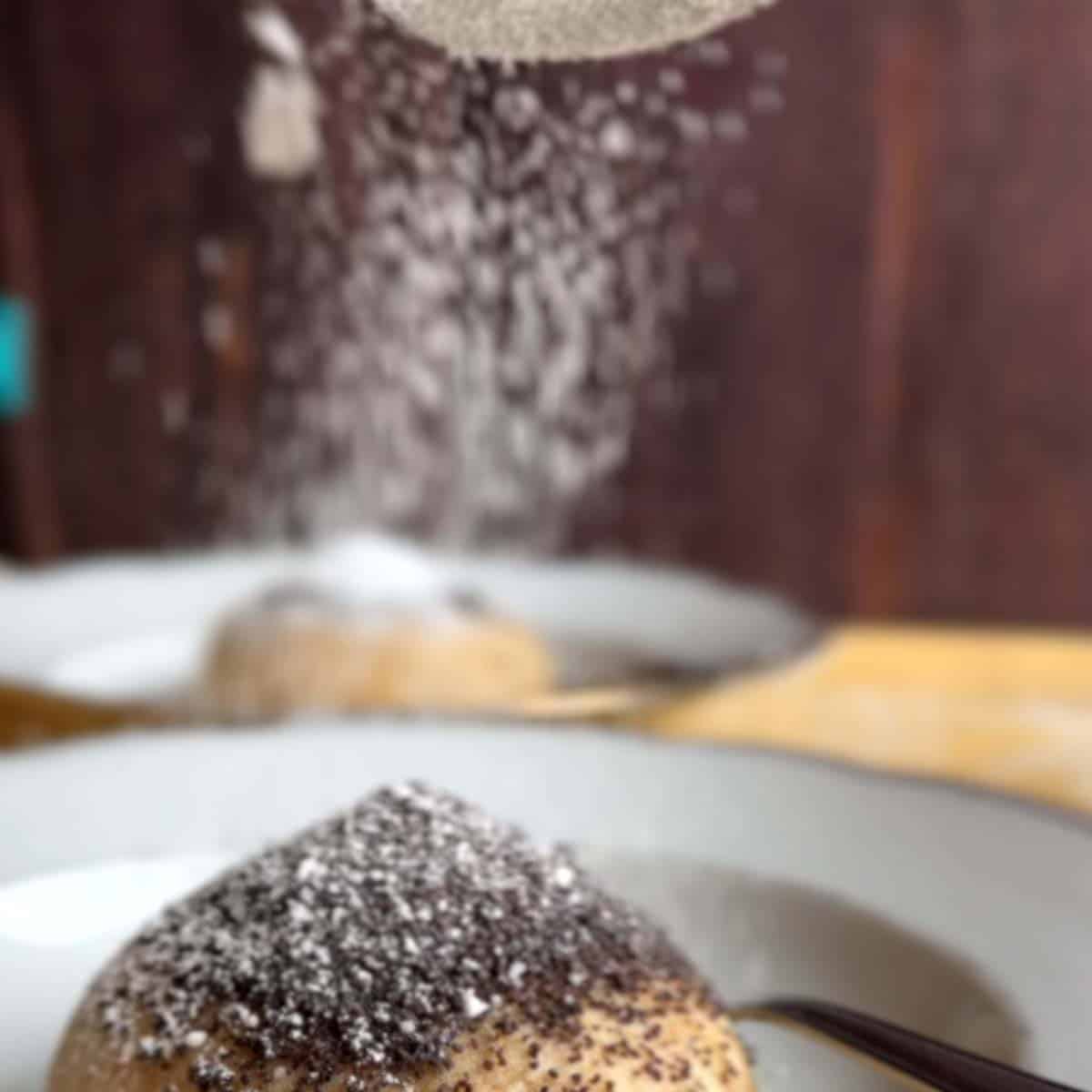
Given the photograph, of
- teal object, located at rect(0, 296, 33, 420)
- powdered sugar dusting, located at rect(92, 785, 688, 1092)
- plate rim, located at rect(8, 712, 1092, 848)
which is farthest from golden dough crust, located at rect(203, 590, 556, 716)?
teal object, located at rect(0, 296, 33, 420)

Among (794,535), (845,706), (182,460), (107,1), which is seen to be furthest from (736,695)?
(107,1)

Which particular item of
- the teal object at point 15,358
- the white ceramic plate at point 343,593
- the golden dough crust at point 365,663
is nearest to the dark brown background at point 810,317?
the teal object at point 15,358

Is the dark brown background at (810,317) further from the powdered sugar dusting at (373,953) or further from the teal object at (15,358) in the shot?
the powdered sugar dusting at (373,953)

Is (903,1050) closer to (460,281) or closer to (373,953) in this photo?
(373,953)

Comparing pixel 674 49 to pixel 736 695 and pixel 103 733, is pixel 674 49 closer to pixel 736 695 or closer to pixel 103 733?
pixel 103 733

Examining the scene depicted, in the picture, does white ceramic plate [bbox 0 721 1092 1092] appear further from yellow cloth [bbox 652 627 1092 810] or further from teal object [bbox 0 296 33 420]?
teal object [bbox 0 296 33 420]
